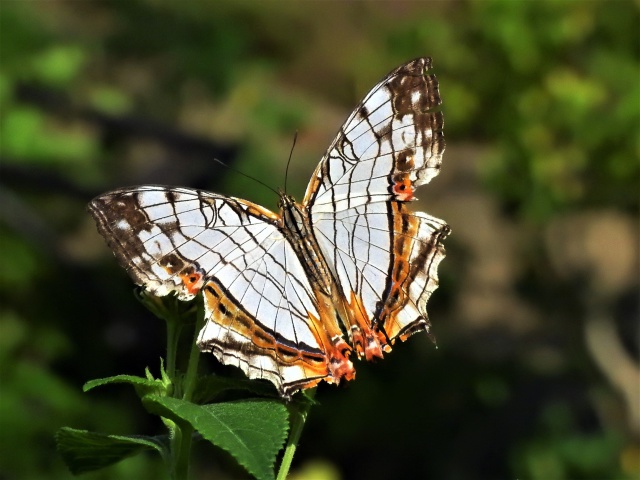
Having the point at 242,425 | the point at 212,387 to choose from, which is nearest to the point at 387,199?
the point at 212,387

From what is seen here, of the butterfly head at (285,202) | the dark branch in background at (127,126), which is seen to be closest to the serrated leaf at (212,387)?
the butterfly head at (285,202)

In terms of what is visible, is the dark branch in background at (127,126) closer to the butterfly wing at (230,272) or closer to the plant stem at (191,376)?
the butterfly wing at (230,272)

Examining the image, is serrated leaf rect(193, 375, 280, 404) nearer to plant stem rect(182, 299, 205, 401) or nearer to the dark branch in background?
plant stem rect(182, 299, 205, 401)

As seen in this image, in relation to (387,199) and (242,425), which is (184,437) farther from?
(387,199)

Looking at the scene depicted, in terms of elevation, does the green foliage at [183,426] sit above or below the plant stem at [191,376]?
below

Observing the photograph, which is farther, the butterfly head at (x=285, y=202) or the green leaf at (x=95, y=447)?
the butterfly head at (x=285, y=202)

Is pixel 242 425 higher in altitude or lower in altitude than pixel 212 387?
lower

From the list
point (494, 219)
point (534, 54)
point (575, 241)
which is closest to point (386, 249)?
point (534, 54)
